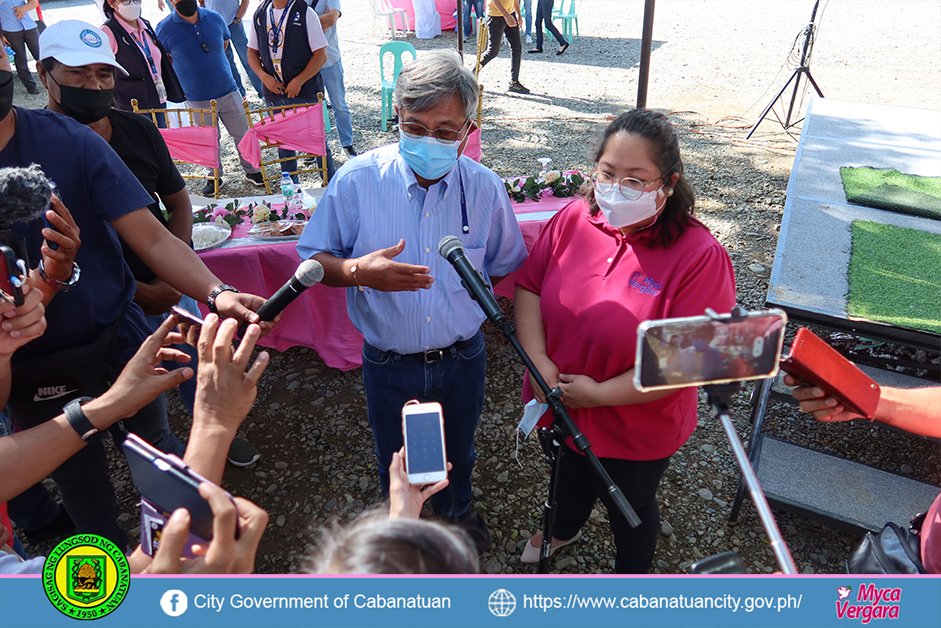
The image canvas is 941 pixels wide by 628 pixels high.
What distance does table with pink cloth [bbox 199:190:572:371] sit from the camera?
357 cm

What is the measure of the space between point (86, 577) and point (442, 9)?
1413 cm

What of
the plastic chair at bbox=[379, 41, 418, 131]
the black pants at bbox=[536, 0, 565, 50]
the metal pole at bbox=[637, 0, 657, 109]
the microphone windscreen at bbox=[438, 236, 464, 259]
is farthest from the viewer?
the black pants at bbox=[536, 0, 565, 50]

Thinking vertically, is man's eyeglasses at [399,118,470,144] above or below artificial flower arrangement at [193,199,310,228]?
above

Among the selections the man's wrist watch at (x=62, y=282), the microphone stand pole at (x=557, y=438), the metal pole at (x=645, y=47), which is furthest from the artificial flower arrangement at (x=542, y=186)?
the man's wrist watch at (x=62, y=282)

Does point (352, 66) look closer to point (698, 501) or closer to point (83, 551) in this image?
point (698, 501)

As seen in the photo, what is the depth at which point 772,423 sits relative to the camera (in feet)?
11.7

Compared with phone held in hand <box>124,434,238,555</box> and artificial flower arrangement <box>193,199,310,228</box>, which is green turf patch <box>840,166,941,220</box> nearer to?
artificial flower arrangement <box>193,199,310,228</box>

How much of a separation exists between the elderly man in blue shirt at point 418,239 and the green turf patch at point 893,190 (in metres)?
2.91

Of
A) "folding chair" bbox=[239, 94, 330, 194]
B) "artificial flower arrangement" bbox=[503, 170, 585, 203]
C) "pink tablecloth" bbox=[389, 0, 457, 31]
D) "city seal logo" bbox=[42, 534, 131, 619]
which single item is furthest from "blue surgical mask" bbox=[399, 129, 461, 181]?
"pink tablecloth" bbox=[389, 0, 457, 31]

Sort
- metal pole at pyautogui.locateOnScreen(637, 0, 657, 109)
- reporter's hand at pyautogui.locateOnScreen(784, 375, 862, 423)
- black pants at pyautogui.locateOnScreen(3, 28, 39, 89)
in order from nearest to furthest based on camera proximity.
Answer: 1. reporter's hand at pyautogui.locateOnScreen(784, 375, 862, 423)
2. metal pole at pyautogui.locateOnScreen(637, 0, 657, 109)
3. black pants at pyautogui.locateOnScreen(3, 28, 39, 89)

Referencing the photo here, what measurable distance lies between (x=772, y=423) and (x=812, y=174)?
1.84 metres

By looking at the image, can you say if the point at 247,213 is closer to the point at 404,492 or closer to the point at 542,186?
the point at 542,186

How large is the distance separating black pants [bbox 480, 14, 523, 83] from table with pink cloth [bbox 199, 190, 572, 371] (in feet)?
20.2

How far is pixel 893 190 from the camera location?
12.7 feet
